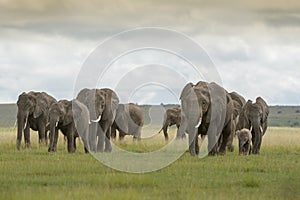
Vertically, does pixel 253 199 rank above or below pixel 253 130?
below

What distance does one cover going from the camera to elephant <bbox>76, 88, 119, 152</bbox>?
34.8 m

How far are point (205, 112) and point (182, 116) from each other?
13.6 feet

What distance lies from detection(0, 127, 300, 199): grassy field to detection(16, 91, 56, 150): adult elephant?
829 cm

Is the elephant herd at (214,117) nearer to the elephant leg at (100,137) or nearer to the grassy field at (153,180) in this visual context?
the grassy field at (153,180)

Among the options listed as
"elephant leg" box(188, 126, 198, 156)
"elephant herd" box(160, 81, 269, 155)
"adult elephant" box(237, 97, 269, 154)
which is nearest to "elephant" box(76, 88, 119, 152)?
"elephant herd" box(160, 81, 269, 155)

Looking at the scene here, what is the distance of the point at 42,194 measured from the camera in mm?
16891

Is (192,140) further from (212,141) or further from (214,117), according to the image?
(214,117)

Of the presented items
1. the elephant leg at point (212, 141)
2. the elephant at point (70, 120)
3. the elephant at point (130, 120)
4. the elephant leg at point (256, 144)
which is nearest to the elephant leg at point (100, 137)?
the elephant at point (70, 120)

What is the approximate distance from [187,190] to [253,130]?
53.9ft

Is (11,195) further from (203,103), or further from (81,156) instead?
(203,103)

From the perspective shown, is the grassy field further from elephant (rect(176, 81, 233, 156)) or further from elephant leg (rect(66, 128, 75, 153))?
elephant leg (rect(66, 128, 75, 153))

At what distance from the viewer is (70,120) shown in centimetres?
3303

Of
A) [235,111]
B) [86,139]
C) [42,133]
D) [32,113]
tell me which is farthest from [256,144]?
[42,133]

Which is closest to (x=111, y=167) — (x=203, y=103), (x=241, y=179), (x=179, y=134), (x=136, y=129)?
(x=241, y=179)
